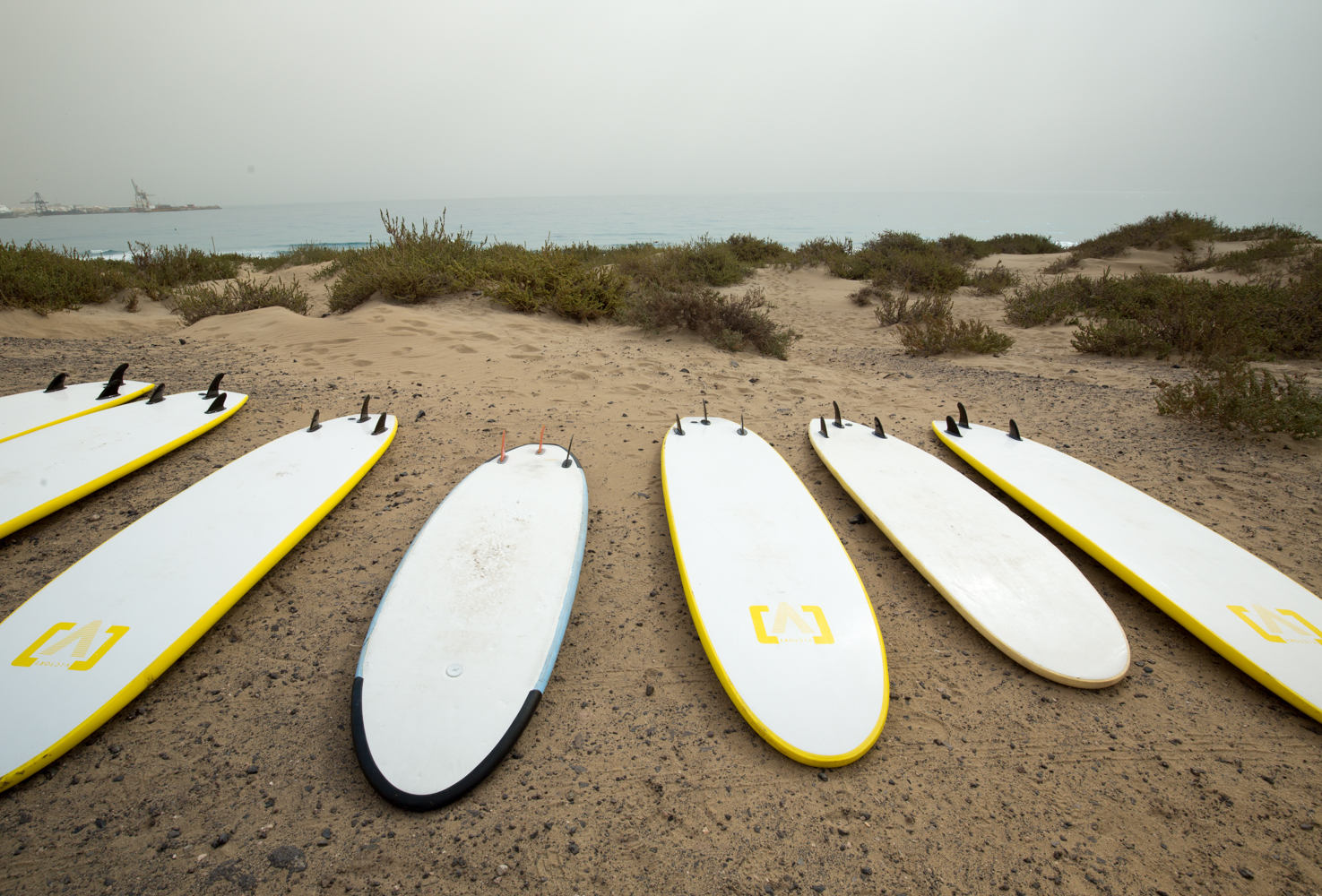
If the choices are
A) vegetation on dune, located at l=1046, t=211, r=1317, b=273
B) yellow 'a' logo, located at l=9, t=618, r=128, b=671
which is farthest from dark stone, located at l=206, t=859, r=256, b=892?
vegetation on dune, located at l=1046, t=211, r=1317, b=273

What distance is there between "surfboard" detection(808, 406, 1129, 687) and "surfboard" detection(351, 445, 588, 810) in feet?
4.67

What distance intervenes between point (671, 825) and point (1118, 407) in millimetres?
4376

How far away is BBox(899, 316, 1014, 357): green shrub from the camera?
558cm

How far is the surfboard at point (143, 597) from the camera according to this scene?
144 centimetres

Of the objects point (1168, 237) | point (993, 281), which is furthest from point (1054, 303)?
point (1168, 237)

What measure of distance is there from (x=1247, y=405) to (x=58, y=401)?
7.26 meters

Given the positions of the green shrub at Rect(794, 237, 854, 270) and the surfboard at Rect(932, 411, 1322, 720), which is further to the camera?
the green shrub at Rect(794, 237, 854, 270)

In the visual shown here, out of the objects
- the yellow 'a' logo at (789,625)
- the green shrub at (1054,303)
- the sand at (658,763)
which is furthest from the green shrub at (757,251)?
the yellow 'a' logo at (789,625)

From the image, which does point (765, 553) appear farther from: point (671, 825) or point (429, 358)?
point (429, 358)

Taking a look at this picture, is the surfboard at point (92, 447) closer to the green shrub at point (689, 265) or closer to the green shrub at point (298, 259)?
the green shrub at point (689, 265)

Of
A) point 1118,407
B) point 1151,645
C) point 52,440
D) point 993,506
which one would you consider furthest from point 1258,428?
point 52,440

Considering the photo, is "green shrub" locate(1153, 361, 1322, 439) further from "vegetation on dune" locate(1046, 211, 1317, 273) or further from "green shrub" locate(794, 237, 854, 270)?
"vegetation on dune" locate(1046, 211, 1317, 273)

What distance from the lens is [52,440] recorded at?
280 cm

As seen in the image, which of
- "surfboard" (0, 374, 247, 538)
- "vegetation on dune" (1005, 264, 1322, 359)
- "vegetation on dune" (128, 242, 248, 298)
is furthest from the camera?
"vegetation on dune" (128, 242, 248, 298)
